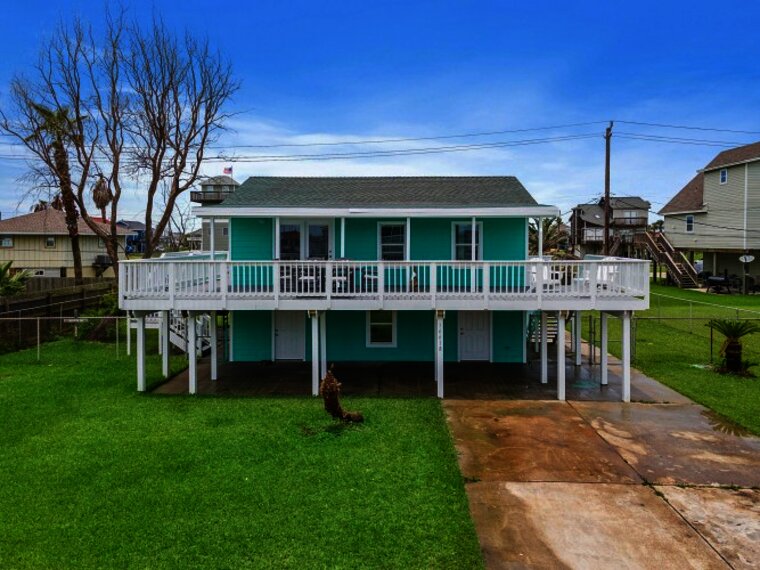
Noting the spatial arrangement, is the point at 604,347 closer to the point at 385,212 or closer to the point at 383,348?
the point at 383,348

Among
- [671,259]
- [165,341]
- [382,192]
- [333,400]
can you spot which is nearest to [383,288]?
[333,400]

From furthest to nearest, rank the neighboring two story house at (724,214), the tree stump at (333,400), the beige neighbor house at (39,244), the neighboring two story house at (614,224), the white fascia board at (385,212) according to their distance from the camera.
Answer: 1. the neighboring two story house at (614,224)
2. the beige neighbor house at (39,244)
3. the neighboring two story house at (724,214)
4. the white fascia board at (385,212)
5. the tree stump at (333,400)

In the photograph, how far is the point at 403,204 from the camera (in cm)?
1315

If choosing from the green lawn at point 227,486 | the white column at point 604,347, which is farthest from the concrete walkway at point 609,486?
the white column at point 604,347

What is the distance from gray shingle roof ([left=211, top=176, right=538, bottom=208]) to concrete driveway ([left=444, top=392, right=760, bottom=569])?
→ 593cm

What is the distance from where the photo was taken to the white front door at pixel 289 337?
47.6 ft

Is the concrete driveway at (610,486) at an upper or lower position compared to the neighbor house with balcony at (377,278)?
lower

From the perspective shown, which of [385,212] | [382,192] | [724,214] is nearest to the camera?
[385,212]

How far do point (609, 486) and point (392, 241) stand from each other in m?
8.57

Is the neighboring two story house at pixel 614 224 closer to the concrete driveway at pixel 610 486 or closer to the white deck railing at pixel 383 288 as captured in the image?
the white deck railing at pixel 383 288

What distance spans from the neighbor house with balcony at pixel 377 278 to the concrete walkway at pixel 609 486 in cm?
173

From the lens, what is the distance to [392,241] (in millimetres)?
13891

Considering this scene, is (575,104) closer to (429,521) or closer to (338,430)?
(338,430)

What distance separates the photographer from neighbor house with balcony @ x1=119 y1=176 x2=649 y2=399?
11102 millimetres
